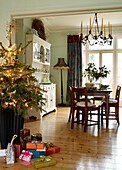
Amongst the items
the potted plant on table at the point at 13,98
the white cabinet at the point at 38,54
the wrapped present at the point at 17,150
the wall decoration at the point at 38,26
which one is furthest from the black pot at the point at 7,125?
the wall decoration at the point at 38,26

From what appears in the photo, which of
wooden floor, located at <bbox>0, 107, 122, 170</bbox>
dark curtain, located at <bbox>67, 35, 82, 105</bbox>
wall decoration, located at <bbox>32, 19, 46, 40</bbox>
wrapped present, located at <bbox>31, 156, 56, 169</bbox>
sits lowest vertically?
wooden floor, located at <bbox>0, 107, 122, 170</bbox>

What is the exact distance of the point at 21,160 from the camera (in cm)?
286

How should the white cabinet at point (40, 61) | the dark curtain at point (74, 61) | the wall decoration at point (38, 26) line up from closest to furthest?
the white cabinet at point (40, 61), the wall decoration at point (38, 26), the dark curtain at point (74, 61)

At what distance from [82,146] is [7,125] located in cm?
123

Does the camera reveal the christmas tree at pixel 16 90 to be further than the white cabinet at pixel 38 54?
No

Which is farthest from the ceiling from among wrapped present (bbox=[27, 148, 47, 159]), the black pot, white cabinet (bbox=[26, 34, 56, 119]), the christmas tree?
wrapped present (bbox=[27, 148, 47, 159])

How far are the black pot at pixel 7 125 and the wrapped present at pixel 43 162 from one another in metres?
0.59

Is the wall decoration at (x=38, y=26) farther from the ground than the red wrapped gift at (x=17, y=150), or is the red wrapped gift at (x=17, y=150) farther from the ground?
the wall decoration at (x=38, y=26)

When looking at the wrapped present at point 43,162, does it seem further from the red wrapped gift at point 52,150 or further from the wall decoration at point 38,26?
the wall decoration at point 38,26

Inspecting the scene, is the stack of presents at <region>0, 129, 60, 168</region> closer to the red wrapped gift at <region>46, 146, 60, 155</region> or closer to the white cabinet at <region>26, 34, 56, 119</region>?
the red wrapped gift at <region>46, 146, 60, 155</region>

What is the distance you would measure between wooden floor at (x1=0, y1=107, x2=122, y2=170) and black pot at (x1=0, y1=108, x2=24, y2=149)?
13.4 inches

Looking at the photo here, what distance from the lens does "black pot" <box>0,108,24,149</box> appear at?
3.15 metres

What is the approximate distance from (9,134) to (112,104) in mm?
2732

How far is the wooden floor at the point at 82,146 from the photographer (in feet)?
8.73
